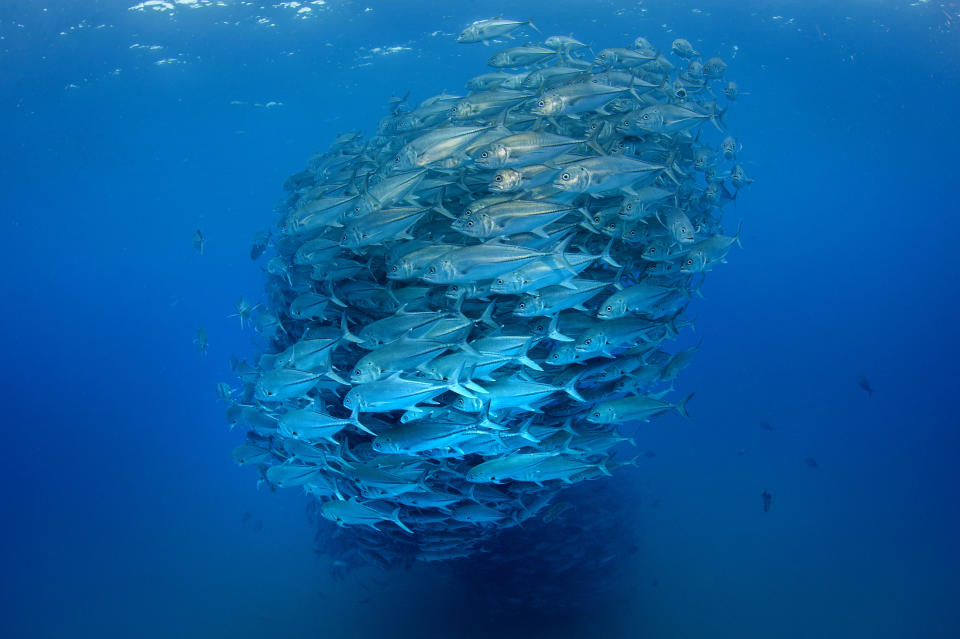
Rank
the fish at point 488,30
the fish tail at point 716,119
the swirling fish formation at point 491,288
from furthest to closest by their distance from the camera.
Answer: the fish at point 488,30 → the fish tail at point 716,119 → the swirling fish formation at point 491,288

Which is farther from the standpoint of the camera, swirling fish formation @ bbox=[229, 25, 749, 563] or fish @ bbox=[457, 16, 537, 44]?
fish @ bbox=[457, 16, 537, 44]

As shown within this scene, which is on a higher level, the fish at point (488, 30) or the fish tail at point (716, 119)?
the fish at point (488, 30)

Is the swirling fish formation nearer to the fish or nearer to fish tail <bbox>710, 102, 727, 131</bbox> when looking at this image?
the fish

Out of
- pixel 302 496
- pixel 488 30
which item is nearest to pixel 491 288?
pixel 488 30

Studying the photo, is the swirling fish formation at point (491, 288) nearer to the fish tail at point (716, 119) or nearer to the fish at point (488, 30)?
the fish at point (488, 30)

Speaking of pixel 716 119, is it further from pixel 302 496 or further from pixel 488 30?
pixel 302 496

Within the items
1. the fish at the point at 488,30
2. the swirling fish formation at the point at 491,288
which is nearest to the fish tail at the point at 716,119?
the swirling fish formation at the point at 491,288

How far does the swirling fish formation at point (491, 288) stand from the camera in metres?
3.48

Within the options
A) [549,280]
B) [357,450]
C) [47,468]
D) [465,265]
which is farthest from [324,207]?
[47,468]

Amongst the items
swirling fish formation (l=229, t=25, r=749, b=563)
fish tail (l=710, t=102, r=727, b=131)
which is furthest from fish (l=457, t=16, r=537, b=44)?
fish tail (l=710, t=102, r=727, b=131)

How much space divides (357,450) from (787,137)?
49232mm

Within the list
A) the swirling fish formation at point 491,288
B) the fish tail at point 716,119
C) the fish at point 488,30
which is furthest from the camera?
the fish at point 488,30

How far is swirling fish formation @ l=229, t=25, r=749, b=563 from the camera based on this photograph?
3479 millimetres

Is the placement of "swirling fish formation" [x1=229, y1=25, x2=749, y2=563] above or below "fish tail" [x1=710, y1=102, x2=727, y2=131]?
below
